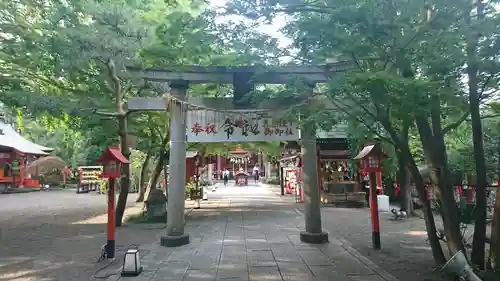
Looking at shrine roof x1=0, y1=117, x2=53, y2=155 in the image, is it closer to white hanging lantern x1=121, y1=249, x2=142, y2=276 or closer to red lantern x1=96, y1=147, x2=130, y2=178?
red lantern x1=96, y1=147, x2=130, y2=178

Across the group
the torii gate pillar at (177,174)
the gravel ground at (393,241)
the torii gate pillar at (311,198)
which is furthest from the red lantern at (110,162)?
the gravel ground at (393,241)

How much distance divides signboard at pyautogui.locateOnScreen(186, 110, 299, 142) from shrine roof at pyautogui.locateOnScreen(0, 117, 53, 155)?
1104 inches

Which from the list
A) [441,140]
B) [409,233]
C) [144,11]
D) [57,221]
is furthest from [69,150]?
[441,140]

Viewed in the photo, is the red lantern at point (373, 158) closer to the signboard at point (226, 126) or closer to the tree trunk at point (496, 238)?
the signboard at point (226, 126)

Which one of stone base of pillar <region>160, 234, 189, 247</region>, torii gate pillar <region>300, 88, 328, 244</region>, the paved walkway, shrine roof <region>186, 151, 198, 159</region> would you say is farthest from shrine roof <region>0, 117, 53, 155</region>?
torii gate pillar <region>300, 88, 328, 244</region>

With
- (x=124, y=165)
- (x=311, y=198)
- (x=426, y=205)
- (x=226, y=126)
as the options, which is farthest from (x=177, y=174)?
(x=426, y=205)

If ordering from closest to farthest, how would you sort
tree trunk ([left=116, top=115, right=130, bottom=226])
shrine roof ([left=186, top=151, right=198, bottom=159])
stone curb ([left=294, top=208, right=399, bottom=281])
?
stone curb ([left=294, top=208, right=399, bottom=281])
tree trunk ([left=116, top=115, right=130, bottom=226])
shrine roof ([left=186, top=151, right=198, bottom=159])

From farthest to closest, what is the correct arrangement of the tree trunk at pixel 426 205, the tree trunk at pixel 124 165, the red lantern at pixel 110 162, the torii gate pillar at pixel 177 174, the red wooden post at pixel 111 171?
the tree trunk at pixel 124 165 < the torii gate pillar at pixel 177 174 < the red lantern at pixel 110 162 < the red wooden post at pixel 111 171 < the tree trunk at pixel 426 205

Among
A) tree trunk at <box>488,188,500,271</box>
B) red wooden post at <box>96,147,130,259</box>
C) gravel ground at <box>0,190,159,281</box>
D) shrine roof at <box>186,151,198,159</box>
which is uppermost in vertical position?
shrine roof at <box>186,151,198,159</box>

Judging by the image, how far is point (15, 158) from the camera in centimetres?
3362

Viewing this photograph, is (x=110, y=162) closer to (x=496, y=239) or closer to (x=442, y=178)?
(x=442, y=178)

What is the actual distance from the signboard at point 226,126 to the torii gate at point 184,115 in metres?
0.25

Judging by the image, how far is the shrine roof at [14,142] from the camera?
108 feet

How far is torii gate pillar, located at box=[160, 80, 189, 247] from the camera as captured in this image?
9594 mm
